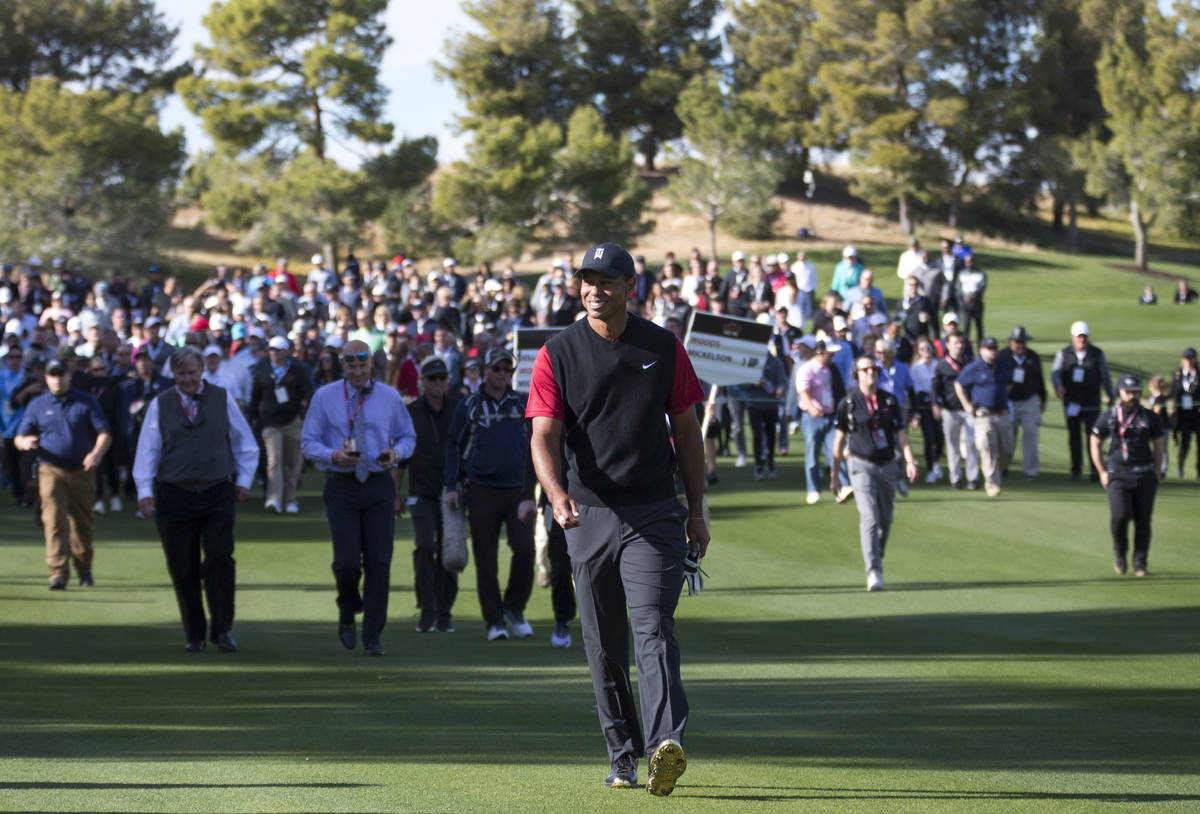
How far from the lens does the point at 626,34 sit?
78562 mm

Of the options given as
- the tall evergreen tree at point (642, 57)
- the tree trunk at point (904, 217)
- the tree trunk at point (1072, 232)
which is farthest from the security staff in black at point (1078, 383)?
the tree trunk at point (1072, 232)

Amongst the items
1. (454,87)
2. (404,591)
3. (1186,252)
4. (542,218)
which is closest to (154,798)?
(404,591)

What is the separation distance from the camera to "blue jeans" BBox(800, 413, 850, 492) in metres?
19.8

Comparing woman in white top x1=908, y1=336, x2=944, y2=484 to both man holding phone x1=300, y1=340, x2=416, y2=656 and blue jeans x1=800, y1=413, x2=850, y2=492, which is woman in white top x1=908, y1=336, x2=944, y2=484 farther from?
man holding phone x1=300, y1=340, x2=416, y2=656

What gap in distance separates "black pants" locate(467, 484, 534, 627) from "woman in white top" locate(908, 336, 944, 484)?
11441 millimetres

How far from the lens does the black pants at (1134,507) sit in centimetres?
1623

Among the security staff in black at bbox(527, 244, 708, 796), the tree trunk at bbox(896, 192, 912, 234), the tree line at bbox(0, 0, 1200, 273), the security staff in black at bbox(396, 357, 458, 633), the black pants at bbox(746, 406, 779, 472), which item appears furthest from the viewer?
the tree trunk at bbox(896, 192, 912, 234)

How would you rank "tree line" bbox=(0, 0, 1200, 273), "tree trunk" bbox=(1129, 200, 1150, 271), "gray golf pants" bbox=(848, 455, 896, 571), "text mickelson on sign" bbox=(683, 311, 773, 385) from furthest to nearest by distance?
1. "tree trunk" bbox=(1129, 200, 1150, 271)
2. "tree line" bbox=(0, 0, 1200, 273)
3. "text mickelson on sign" bbox=(683, 311, 773, 385)
4. "gray golf pants" bbox=(848, 455, 896, 571)

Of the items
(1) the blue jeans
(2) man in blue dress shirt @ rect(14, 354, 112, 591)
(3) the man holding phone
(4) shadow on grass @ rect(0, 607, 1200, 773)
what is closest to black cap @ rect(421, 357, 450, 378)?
(3) the man holding phone

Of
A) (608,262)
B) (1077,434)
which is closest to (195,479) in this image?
(608,262)

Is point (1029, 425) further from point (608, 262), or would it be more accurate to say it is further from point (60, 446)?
point (608, 262)

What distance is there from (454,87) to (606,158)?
38.7 feet

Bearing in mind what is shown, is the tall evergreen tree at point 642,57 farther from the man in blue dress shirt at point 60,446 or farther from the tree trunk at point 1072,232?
A: the man in blue dress shirt at point 60,446

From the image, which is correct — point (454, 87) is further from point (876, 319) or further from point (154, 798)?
point (154, 798)
